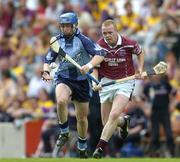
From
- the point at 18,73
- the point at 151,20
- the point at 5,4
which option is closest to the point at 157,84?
the point at 151,20

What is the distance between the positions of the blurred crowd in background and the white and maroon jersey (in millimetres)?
4145

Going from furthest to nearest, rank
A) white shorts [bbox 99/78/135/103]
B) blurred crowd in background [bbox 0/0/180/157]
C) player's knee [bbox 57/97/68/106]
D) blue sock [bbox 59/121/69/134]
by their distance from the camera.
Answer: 1. blurred crowd in background [bbox 0/0/180/157]
2. white shorts [bbox 99/78/135/103]
3. blue sock [bbox 59/121/69/134]
4. player's knee [bbox 57/97/68/106]

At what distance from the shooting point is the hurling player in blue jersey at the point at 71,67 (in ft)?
55.2

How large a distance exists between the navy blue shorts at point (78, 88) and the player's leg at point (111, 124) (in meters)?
0.54

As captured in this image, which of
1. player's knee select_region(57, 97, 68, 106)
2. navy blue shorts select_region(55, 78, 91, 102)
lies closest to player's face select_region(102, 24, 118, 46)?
navy blue shorts select_region(55, 78, 91, 102)

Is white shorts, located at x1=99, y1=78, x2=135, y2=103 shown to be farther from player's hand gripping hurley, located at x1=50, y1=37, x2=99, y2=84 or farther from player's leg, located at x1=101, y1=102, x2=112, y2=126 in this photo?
player's hand gripping hurley, located at x1=50, y1=37, x2=99, y2=84

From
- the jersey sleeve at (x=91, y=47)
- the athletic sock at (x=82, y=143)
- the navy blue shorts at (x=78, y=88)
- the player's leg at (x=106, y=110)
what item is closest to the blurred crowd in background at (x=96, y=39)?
the player's leg at (x=106, y=110)

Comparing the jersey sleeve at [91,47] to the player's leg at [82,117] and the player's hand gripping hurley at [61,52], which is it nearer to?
the player's hand gripping hurley at [61,52]

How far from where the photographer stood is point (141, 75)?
1742 cm

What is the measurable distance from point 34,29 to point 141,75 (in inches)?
417

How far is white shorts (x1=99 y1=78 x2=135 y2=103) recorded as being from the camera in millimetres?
17547

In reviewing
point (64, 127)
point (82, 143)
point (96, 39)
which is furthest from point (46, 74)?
point (96, 39)

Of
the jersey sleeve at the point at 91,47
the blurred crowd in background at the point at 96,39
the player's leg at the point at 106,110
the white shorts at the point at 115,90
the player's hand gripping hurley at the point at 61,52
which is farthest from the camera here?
the blurred crowd in background at the point at 96,39

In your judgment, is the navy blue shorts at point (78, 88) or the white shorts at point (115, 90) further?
the white shorts at point (115, 90)
